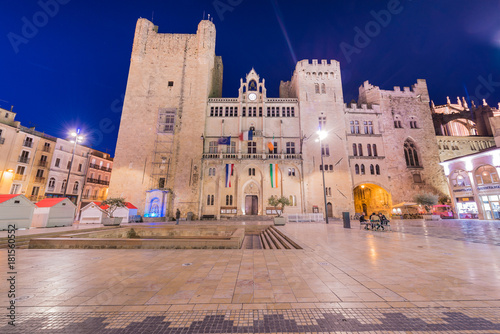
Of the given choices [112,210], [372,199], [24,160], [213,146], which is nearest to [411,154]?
[372,199]

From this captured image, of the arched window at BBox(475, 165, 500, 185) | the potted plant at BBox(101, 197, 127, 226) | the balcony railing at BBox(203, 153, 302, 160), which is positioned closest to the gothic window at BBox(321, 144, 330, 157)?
the balcony railing at BBox(203, 153, 302, 160)

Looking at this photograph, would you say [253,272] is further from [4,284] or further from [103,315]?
[4,284]

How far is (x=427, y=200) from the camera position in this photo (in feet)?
89.2

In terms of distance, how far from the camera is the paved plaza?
2.84m

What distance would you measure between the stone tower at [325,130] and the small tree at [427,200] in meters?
8.93

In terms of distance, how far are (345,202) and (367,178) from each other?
5407 mm

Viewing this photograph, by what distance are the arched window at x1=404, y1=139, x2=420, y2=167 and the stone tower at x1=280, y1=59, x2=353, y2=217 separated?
423 inches

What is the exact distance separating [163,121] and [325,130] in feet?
81.1

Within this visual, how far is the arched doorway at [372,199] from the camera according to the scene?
98.8 ft

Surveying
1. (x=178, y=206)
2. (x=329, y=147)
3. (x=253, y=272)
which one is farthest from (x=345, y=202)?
(x=253, y=272)

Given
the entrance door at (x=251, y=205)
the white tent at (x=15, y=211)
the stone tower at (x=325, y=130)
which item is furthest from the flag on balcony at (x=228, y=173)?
the white tent at (x=15, y=211)

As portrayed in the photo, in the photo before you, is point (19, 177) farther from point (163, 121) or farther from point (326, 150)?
point (326, 150)

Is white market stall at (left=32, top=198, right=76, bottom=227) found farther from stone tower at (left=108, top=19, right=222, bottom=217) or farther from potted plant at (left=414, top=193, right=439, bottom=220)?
A: potted plant at (left=414, top=193, right=439, bottom=220)

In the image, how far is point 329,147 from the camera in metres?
30.6
